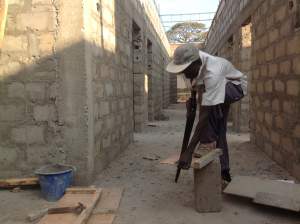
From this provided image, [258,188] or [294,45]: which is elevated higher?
[294,45]

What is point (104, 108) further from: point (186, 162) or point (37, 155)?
point (186, 162)

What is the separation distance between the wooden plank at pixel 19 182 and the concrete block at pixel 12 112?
686mm

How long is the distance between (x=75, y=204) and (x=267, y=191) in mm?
1752

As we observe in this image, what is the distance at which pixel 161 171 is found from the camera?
17.2ft

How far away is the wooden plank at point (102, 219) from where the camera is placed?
11.0ft

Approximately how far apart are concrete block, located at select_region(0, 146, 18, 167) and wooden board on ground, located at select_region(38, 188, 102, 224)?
0.86 m

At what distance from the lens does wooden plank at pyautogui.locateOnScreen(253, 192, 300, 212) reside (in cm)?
332

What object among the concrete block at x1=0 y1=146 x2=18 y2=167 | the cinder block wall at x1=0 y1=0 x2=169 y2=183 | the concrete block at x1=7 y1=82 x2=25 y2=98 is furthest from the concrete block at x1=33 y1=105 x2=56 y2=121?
the concrete block at x1=0 y1=146 x2=18 y2=167

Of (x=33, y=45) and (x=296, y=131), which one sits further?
(x=296, y=131)

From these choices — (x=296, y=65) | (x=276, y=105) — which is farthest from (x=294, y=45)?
(x=276, y=105)

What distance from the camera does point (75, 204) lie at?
142 inches

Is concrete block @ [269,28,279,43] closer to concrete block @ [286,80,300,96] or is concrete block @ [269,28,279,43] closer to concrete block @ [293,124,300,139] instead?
concrete block @ [286,80,300,96]

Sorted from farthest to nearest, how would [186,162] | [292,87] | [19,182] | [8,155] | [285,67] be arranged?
[285,67]
[292,87]
[8,155]
[19,182]
[186,162]

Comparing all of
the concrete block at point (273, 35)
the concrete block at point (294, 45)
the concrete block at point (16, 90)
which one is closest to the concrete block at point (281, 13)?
the concrete block at point (273, 35)
